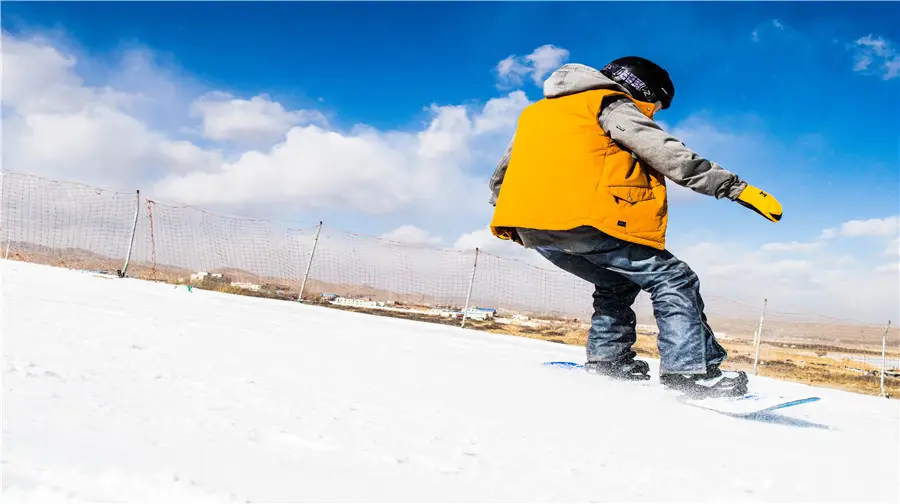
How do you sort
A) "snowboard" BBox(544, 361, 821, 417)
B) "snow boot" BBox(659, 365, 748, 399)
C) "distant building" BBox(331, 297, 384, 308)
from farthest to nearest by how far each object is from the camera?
1. "distant building" BBox(331, 297, 384, 308)
2. "snow boot" BBox(659, 365, 748, 399)
3. "snowboard" BBox(544, 361, 821, 417)

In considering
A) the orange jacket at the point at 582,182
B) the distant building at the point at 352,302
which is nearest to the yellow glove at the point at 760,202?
the orange jacket at the point at 582,182

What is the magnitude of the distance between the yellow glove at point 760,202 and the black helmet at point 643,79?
567 millimetres

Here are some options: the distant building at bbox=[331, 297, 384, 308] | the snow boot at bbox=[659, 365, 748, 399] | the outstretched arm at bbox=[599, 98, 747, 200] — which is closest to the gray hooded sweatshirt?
the outstretched arm at bbox=[599, 98, 747, 200]

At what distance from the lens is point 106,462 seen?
63cm

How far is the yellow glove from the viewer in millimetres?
1989

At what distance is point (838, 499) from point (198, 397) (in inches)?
46.1

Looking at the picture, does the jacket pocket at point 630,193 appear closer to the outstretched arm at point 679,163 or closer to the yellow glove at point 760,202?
the outstretched arm at point 679,163

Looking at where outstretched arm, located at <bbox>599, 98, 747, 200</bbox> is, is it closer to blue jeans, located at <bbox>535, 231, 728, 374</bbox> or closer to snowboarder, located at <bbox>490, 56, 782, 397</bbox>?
snowboarder, located at <bbox>490, 56, 782, 397</bbox>

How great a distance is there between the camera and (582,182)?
1.98m

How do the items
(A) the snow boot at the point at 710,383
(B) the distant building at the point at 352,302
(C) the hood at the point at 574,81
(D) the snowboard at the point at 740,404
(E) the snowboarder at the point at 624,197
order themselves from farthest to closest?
(B) the distant building at the point at 352,302, (C) the hood at the point at 574,81, (E) the snowboarder at the point at 624,197, (A) the snow boot at the point at 710,383, (D) the snowboard at the point at 740,404

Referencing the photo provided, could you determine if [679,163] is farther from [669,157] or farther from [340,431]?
[340,431]

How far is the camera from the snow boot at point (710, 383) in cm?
186

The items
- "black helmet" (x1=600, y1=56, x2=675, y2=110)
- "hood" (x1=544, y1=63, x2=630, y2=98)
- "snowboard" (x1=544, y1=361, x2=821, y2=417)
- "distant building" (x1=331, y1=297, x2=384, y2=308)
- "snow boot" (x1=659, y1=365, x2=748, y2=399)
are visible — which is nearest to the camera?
"snowboard" (x1=544, y1=361, x2=821, y2=417)

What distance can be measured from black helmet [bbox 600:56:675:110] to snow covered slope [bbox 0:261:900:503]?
1.25 metres
